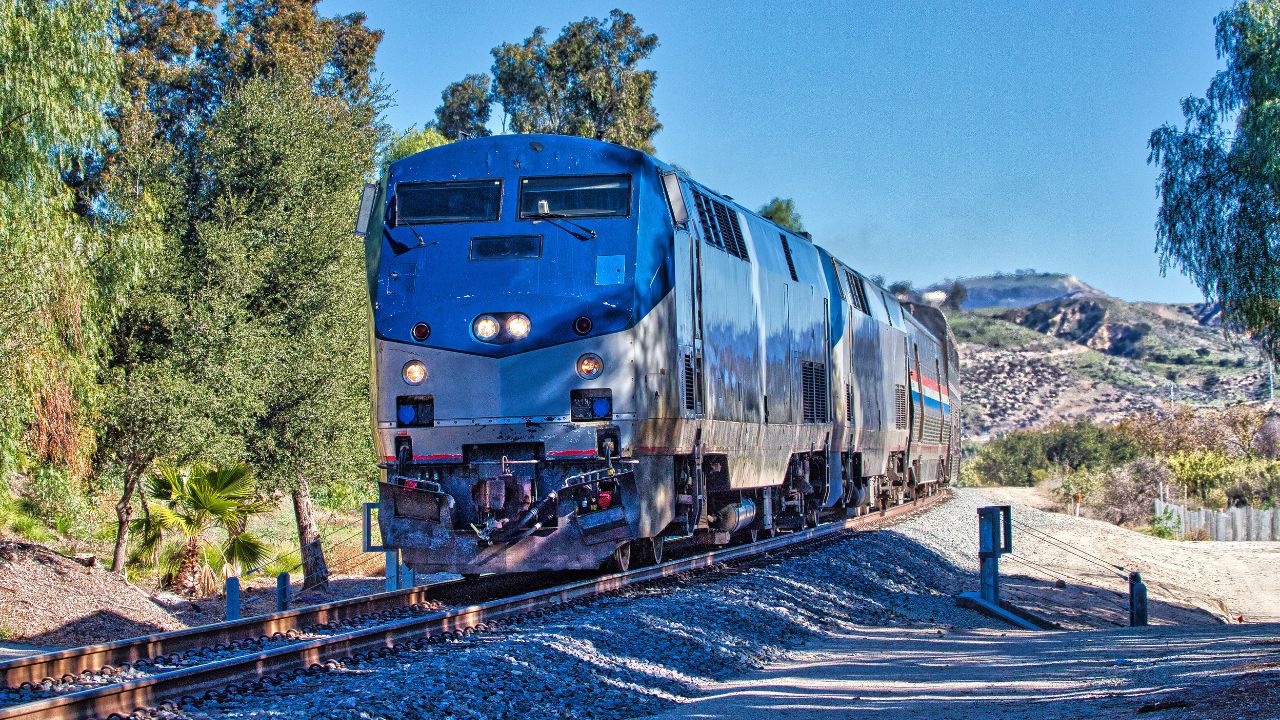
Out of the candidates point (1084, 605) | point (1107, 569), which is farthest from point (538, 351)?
point (1107, 569)

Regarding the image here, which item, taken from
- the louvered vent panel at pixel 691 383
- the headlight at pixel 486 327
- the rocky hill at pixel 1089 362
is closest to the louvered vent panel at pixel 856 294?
the louvered vent panel at pixel 691 383

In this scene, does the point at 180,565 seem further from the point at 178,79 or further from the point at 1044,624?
the point at 178,79

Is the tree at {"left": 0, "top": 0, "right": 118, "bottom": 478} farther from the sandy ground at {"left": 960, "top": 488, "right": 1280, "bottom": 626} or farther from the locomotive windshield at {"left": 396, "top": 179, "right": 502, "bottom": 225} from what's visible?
the sandy ground at {"left": 960, "top": 488, "right": 1280, "bottom": 626}

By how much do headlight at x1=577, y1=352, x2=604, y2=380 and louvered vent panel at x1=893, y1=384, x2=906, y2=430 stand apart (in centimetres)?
1463

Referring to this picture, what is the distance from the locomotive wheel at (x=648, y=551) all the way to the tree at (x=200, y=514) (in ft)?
27.7

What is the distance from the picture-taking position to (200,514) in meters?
21.9

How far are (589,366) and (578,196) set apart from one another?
1.85 meters

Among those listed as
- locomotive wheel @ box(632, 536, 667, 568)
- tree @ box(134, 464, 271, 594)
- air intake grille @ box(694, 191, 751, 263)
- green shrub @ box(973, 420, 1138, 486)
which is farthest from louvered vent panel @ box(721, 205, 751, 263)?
green shrub @ box(973, 420, 1138, 486)

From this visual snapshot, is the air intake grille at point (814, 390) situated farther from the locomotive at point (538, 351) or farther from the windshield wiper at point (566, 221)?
the windshield wiper at point (566, 221)

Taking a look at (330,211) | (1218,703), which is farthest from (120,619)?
(1218,703)

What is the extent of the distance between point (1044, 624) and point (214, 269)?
15.0 m

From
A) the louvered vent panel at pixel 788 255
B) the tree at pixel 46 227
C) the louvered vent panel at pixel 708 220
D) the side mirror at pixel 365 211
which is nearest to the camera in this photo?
the side mirror at pixel 365 211

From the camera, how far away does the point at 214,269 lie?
23.5m

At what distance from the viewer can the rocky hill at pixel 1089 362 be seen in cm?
12512
